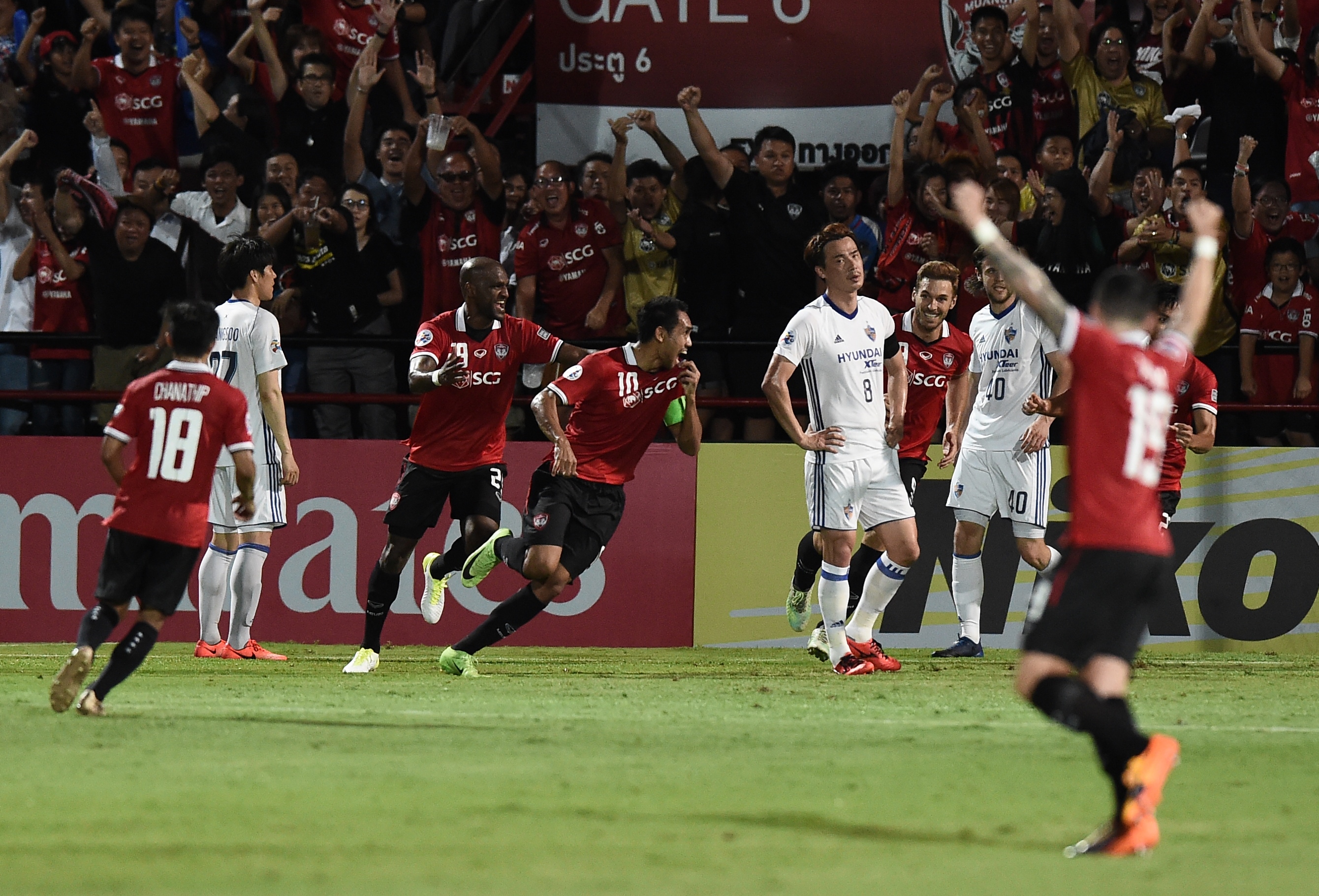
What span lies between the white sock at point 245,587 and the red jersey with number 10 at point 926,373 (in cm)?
449

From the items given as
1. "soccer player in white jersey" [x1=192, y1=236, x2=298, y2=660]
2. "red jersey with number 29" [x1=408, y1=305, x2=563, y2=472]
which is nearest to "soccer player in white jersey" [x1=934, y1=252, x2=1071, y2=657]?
"red jersey with number 29" [x1=408, y1=305, x2=563, y2=472]

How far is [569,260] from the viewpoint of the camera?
12914 millimetres

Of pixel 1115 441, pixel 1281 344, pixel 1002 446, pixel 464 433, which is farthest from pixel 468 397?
pixel 1281 344

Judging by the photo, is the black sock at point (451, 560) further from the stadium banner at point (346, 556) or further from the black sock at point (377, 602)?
the stadium banner at point (346, 556)

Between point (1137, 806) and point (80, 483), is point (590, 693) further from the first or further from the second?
point (80, 483)

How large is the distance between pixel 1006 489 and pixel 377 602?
4.28 m

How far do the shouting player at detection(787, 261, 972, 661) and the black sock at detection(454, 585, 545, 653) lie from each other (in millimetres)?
2424

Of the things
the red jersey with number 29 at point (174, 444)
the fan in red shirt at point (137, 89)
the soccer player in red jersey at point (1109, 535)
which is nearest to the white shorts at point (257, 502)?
the red jersey with number 29 at point (174, 444)

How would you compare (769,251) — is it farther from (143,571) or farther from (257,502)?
(143,571)

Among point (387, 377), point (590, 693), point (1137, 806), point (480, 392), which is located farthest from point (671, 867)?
point (387, 377)

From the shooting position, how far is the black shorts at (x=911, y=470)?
1147 cm

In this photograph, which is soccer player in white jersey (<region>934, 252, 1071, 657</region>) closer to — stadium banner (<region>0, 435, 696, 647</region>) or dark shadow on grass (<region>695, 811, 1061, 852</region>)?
stadium banner (<region>0, 435, 696, 647</region>)

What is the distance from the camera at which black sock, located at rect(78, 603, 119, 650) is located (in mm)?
6922

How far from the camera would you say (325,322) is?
12.9 meters
